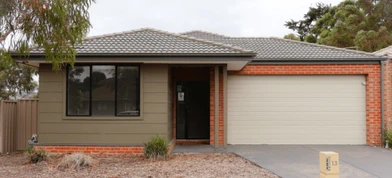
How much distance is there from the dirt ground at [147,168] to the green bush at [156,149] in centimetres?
19

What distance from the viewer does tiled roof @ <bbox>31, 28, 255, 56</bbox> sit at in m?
9.55

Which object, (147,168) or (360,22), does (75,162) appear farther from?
(360,22)

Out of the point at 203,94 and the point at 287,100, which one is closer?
the point at 287,100

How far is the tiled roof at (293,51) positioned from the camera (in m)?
11.4

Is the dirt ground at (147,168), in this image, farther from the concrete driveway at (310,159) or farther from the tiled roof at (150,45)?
the tiled roof at (150,45)

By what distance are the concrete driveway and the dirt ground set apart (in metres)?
0.47

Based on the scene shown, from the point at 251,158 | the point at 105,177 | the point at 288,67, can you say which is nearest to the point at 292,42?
the point at 288,67

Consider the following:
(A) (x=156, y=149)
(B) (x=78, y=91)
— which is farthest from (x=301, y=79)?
(B) (x=78, y=91)

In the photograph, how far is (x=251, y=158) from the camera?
8.95 meters

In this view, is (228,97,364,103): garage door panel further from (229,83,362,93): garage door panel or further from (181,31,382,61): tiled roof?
(181,31,382,61): tiled roof

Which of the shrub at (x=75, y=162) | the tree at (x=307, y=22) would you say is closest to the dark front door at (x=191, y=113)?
the shrub at (x=75, y=162)

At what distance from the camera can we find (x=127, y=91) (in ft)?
32.8

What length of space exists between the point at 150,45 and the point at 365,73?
7.16 m

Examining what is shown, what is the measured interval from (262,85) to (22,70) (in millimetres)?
23306
